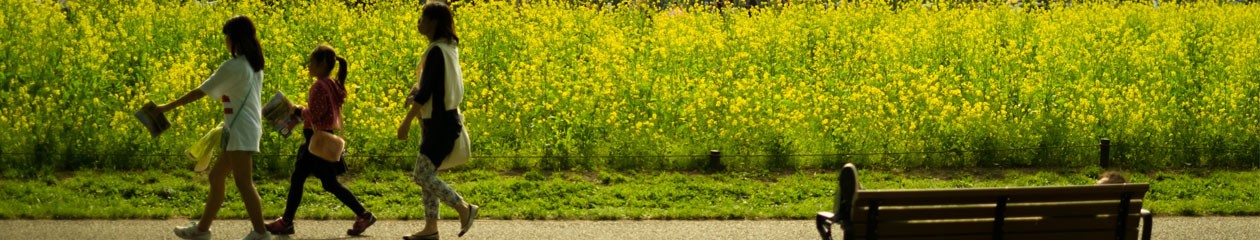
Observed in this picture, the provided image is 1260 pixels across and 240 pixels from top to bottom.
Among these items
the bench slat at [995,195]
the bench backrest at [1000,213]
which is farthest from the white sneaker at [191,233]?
the bench slat at [995,195]

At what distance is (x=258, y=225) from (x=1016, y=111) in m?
7.84

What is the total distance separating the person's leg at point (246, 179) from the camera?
24.5 ft

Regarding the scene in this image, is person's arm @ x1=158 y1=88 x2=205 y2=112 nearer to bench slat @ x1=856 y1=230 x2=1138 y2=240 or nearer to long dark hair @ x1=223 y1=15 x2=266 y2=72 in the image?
long dark hair @ x1=223 y1=15 x2=266 y2=72

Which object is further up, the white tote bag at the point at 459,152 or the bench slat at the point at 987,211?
the white tote bag at the point at 459,152

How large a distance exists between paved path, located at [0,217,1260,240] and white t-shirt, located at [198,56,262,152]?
0.88 metres

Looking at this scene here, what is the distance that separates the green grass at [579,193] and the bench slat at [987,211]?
2.94 meters

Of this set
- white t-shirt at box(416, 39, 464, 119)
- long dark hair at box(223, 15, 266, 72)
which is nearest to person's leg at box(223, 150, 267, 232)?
long dark hair at box(223, 15, 266, 72)

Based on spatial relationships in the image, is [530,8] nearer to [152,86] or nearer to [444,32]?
[152,86]

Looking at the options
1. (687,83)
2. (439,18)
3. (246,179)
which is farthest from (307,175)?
(687,83)

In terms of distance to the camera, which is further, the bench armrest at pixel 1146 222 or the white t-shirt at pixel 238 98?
the white t-shirt at pixel 238 98

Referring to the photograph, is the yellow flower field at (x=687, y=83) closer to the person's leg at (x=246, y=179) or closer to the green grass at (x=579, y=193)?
the green grass at (x=579, y=193)

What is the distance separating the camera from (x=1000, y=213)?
6.32m

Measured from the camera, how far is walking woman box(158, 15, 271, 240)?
7.36 m

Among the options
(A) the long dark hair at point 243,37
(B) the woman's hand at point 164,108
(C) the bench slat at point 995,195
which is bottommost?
(C) the bench slat at point 995,195
